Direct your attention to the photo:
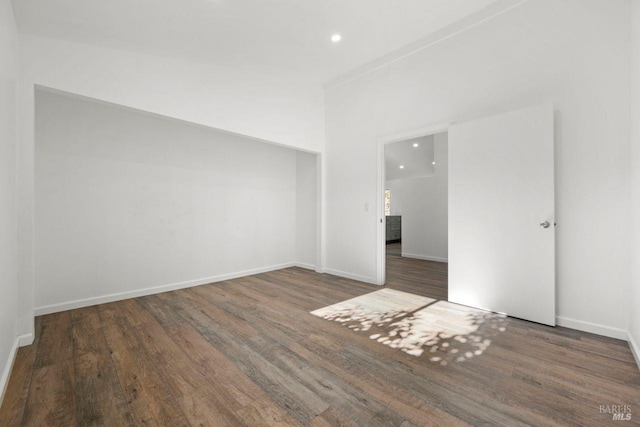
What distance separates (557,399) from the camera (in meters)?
1.58

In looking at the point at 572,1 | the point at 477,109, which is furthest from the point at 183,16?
the point at 572,1

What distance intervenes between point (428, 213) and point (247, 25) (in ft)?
17.7

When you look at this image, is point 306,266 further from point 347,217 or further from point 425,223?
point 425,223

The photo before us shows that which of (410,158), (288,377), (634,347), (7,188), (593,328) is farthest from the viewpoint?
(410,158)

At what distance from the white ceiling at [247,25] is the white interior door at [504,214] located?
4.40ft

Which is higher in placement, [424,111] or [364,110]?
[364,110]

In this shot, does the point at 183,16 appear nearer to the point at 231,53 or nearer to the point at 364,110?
the point at 231,53

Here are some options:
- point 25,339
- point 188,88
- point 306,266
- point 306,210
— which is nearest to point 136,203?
point 188,88

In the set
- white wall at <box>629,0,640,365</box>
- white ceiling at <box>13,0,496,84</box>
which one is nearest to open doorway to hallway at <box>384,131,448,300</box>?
white ceiling at <box>13,0,496,84</box>

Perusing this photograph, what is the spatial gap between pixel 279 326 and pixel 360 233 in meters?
2.13

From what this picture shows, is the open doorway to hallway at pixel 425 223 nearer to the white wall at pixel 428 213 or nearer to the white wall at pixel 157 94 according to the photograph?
the white wall at pixel 428 213

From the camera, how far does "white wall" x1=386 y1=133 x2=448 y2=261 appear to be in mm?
6266

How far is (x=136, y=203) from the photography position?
A: 355 centimetres

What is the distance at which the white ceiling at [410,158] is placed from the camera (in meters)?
8.84
